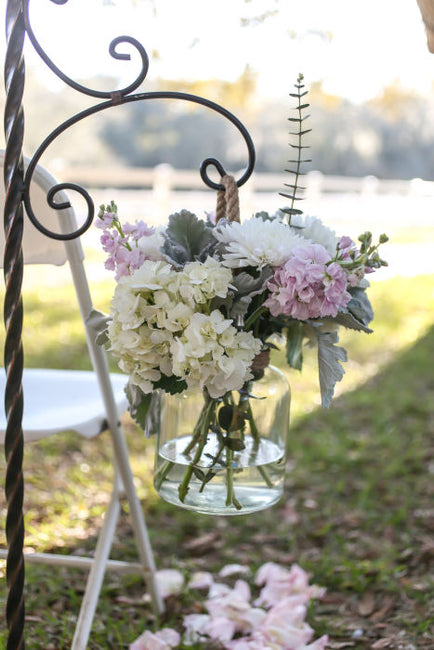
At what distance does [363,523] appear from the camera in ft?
7.74

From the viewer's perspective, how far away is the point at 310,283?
99cm

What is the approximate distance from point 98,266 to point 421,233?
17.6 ft

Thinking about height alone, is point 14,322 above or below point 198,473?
above

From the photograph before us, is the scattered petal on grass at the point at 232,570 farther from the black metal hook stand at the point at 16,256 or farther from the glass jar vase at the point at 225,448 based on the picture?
the black metal hook stand at the point at 16,256

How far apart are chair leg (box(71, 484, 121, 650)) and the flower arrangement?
1.42ft

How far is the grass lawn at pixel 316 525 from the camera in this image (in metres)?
1.80

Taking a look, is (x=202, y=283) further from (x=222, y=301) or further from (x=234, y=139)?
(x=234, y=139)

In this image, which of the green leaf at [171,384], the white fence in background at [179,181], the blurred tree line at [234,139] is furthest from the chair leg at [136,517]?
the blurred tree line at [234,139]

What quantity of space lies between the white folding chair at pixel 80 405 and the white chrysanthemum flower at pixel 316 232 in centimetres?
42

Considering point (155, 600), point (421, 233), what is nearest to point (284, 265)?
point (155, 600)

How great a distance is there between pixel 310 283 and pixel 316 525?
1.59m

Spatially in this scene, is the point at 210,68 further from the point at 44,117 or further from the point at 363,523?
the point at 44,117

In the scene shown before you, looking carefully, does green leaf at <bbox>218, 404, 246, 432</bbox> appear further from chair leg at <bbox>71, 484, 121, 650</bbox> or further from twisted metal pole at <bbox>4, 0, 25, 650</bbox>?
chair leg at <bbox>71, 484, 121, 650</bbox>

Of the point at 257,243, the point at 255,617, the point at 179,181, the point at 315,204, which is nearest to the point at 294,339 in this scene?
the point at 257,243
